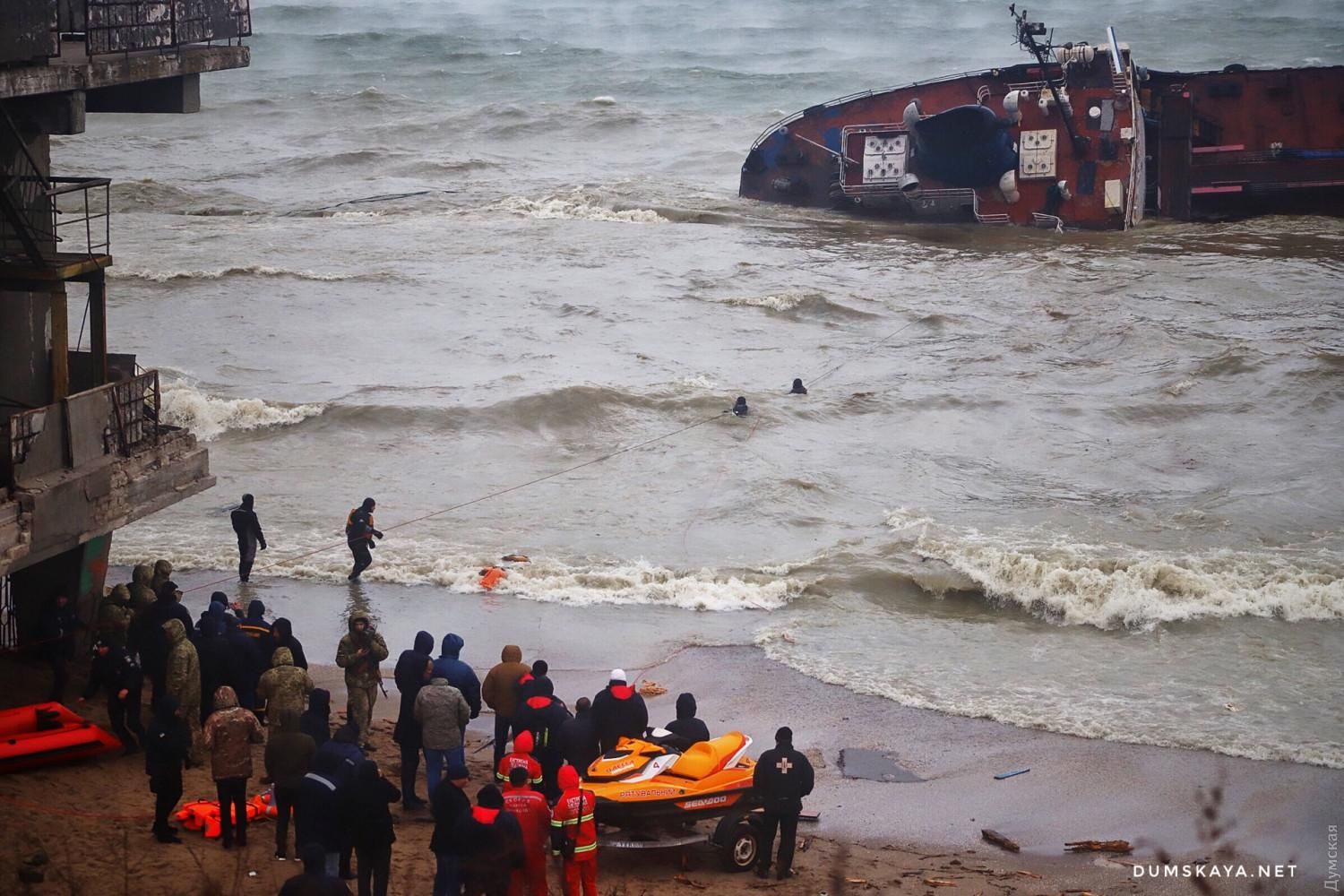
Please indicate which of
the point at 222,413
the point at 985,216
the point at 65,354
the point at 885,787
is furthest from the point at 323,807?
the point at 985,216

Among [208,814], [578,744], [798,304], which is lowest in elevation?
[208,814]

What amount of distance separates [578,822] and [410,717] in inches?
90.4

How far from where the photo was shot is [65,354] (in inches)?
462

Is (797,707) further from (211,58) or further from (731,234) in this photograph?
(731,234)

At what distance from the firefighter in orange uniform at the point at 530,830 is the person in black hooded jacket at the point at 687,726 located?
1775mm

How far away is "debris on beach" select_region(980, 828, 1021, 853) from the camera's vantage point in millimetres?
10906

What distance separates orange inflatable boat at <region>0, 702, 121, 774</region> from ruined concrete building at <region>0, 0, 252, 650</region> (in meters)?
1.13

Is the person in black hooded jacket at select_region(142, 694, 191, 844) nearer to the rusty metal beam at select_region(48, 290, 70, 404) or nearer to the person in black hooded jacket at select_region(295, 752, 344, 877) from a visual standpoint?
the person in black hooded jacket at select_region(295, 752, 344, 877)

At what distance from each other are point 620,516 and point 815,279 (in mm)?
16838

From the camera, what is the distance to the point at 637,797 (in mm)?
9805

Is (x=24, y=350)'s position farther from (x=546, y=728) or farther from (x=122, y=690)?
(x=546, y=728)

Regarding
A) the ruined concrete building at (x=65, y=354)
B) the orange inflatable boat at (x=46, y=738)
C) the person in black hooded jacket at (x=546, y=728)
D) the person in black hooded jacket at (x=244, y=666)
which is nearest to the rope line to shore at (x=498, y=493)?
the ruined concrete building at (x=65, y=354)

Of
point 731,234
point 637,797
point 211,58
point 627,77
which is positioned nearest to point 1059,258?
point 731,234

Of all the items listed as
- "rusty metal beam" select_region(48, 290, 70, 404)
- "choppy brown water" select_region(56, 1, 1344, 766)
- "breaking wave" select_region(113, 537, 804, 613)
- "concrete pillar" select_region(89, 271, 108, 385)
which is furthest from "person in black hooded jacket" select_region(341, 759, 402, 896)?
"breaking wave" select_region(113, 537, 804, 613)
